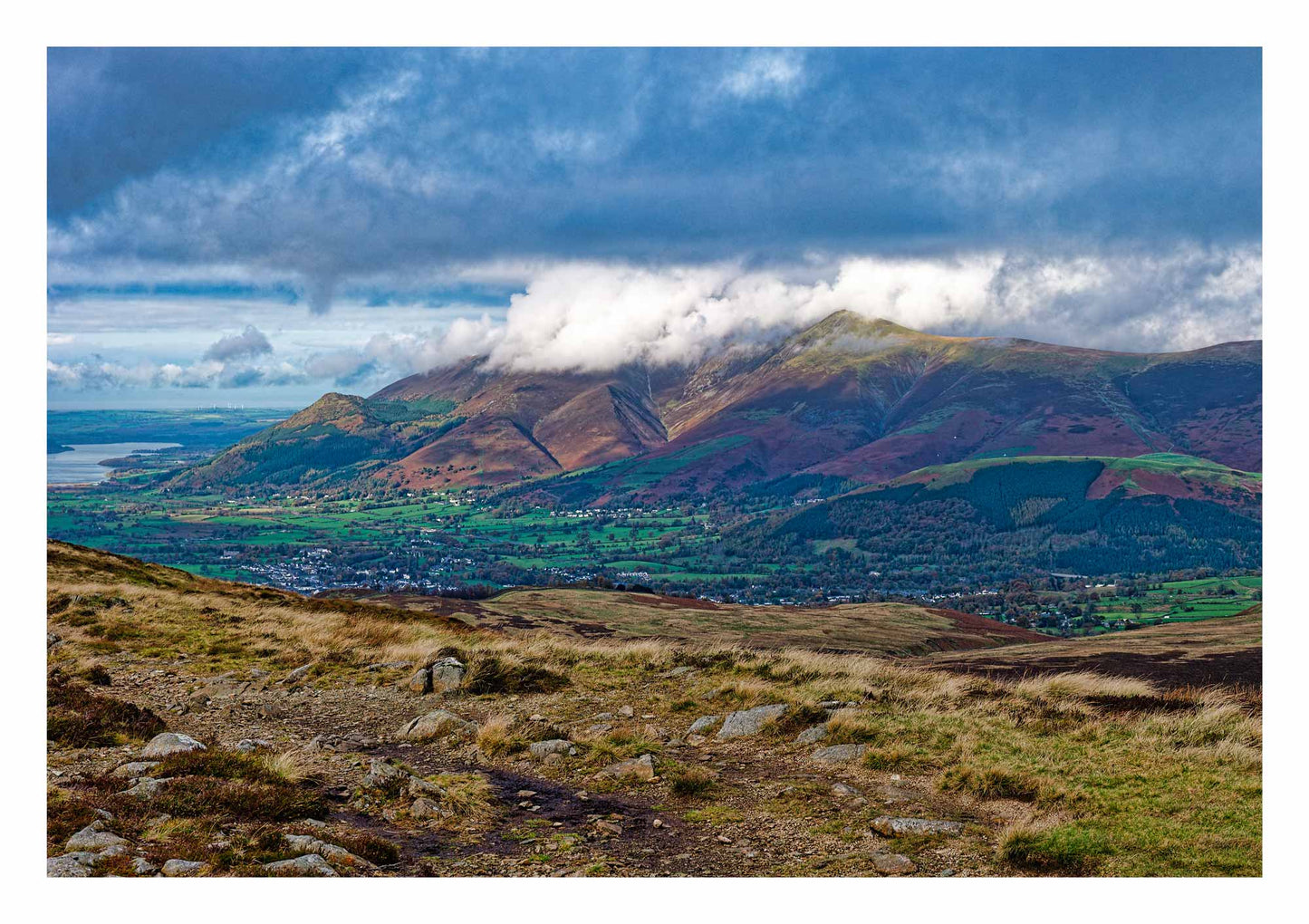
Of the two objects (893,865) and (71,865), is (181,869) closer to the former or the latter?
(71,865)

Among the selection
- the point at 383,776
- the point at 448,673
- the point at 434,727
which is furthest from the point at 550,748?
the point at 448,673

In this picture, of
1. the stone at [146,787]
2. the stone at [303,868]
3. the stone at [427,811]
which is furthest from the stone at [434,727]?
the stone at [303,868]

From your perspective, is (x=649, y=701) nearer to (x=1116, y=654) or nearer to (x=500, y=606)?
(x=1116, y=654)

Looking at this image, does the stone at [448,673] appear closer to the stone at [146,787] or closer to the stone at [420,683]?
the stone at [420,683]

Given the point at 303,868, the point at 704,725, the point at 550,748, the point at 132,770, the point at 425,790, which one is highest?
the point at 132,770
